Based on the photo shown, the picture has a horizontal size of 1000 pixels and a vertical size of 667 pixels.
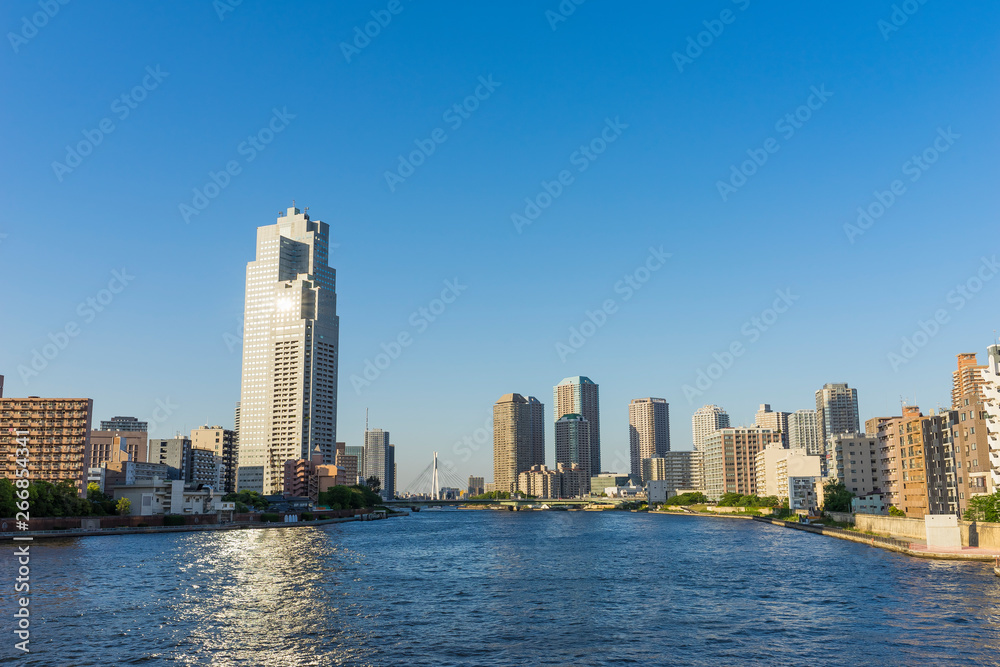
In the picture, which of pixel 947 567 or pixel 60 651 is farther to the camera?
pixel 947 567

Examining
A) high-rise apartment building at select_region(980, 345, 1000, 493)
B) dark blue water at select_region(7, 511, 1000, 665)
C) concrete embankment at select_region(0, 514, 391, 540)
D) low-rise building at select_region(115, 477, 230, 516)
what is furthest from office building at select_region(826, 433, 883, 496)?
low-rise building at select_region(115, 477, 230, 516)

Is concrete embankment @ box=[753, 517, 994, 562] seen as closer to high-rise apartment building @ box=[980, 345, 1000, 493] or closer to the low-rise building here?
high-rise apartment building @ box=[980, 345, 1000, 493]

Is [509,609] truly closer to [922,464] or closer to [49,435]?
[922,464]

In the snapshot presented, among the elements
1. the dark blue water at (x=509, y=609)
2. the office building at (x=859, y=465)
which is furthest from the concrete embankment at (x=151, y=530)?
the office building at (x=859, y=465)

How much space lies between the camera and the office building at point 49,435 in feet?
534

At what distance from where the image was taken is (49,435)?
165500 mm

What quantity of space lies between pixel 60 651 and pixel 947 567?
76858mm

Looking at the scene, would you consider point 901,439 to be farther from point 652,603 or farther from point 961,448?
point 652,603

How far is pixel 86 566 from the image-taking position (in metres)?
79.9

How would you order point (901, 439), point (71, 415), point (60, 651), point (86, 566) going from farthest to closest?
1. point (71, 415)
2. point (901, 439)
3. point (86, 566)
4. point (60, 651)

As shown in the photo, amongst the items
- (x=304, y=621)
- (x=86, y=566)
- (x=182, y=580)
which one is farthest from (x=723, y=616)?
(x=86, y=566)

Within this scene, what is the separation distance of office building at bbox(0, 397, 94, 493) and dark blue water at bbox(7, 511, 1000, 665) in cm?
7379

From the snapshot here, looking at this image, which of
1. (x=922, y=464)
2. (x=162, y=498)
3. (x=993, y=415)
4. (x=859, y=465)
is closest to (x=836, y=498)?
(x=859, y=465)

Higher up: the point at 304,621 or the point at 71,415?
the point at 71,415
